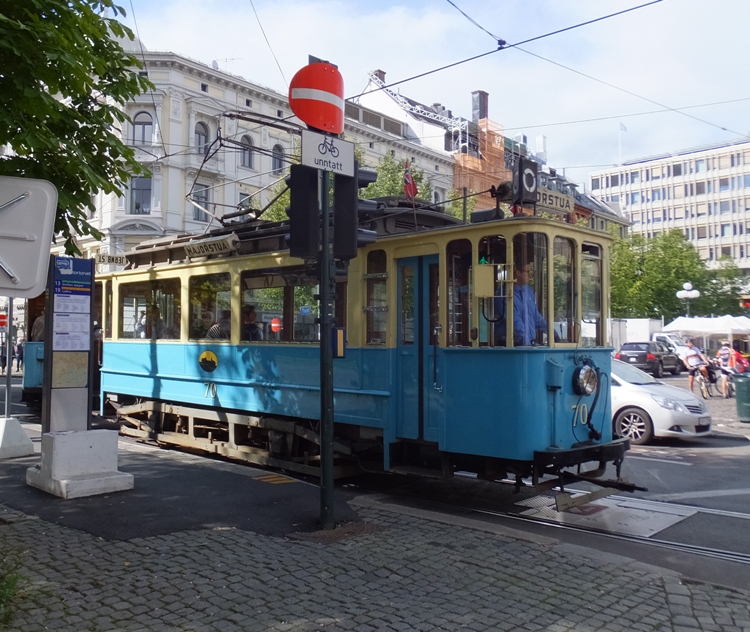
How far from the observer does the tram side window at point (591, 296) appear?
7.70 m

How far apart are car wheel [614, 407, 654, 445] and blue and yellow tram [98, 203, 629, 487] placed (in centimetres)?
463

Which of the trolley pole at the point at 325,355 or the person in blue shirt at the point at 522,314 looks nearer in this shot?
the trolley pole at the point at 325,355

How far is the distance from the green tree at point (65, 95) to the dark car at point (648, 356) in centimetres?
2753

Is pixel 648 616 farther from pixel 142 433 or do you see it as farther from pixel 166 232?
pixel 166 232

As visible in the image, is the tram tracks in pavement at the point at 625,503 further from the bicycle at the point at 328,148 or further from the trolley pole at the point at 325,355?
the bicycle at the point at 328,148

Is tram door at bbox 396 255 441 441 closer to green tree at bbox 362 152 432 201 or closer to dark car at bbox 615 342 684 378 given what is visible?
green tree at bbox 362 152 432 201

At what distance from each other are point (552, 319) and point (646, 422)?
6338 millimetres

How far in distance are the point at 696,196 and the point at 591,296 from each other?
8320 centimetres

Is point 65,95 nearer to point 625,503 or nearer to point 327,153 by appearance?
point 327,153


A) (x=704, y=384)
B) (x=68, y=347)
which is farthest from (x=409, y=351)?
(x=704, y=384)

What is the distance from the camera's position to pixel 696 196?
83000 millimetres

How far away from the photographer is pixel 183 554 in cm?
570

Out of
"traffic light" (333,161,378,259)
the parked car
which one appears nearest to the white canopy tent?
the parked car

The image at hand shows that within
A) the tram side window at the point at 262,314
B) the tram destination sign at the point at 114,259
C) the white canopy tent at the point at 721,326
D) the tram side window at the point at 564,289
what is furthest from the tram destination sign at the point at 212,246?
the white canopy tent at the point at 721,326
